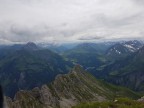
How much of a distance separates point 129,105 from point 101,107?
48.7 feet

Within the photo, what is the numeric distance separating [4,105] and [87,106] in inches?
6473

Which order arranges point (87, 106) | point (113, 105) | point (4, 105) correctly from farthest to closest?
1. point (87, 106)
2. point (113, 105)
3. point (4, 105)

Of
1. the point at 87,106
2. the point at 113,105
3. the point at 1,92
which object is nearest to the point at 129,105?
the point at 113,105

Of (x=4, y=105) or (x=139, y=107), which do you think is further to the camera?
(x=139, y=107)

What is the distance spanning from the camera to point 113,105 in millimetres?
141250

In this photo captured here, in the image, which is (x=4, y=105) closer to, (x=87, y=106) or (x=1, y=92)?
(x=1, y=92)

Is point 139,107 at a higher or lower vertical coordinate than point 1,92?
lower

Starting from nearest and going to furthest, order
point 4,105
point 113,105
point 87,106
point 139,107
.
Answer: point 4,105
point 139,107
point 113,105
point 87,106

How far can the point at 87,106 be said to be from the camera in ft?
548

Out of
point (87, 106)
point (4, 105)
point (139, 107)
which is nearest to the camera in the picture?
point (4, 105)

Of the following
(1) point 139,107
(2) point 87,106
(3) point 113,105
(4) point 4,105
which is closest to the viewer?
(4) point 4,105

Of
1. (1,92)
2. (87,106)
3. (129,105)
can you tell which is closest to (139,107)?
(129,105)

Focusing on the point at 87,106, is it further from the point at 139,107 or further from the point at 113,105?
the point at 139,107

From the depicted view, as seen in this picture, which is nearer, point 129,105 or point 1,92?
point 1,92
